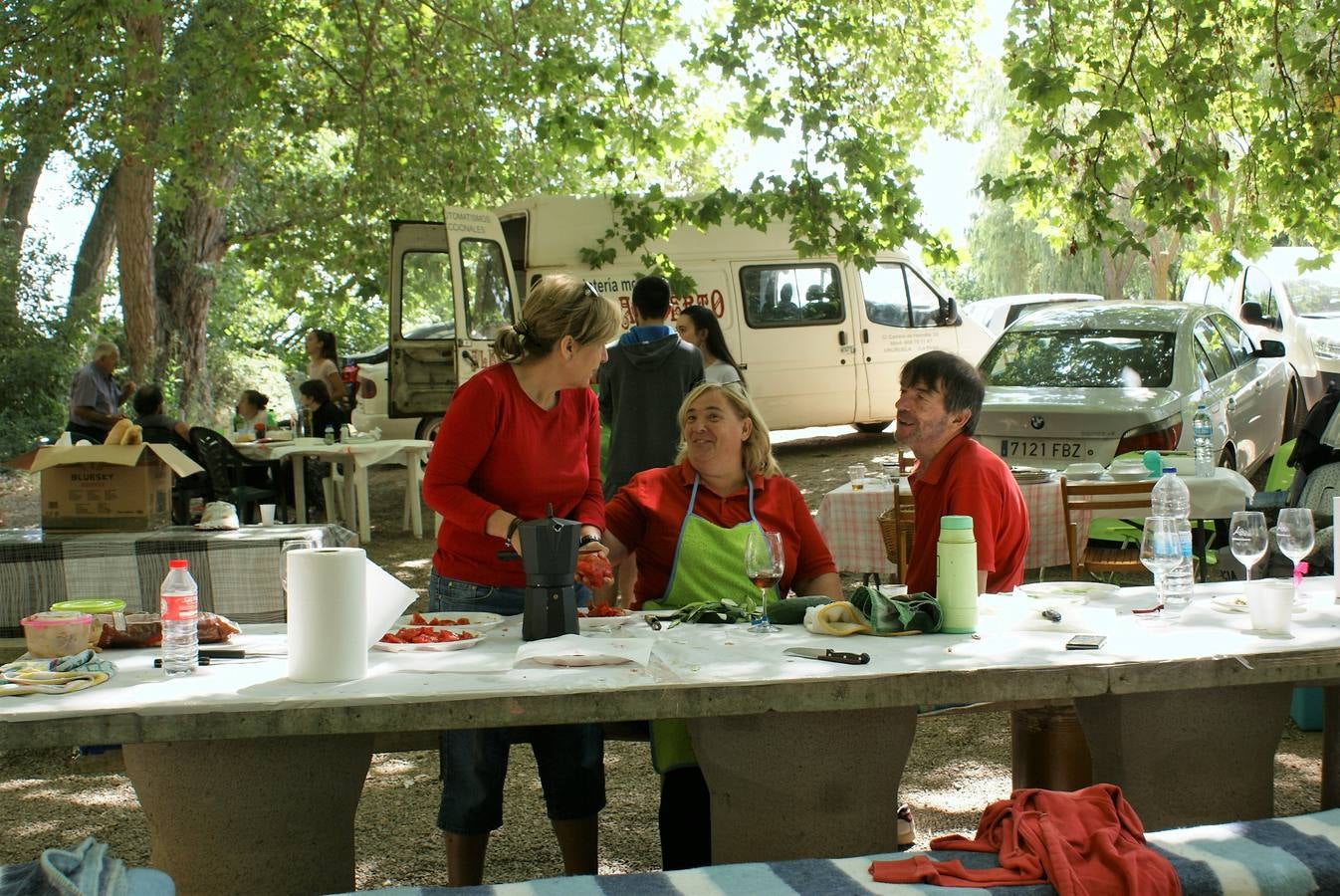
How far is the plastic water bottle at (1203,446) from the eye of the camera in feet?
23.4

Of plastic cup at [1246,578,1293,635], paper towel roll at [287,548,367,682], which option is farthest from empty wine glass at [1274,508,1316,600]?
paper towel roll at [287,548,367,682]

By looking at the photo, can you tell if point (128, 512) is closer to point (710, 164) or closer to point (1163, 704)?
point (1163, 704)

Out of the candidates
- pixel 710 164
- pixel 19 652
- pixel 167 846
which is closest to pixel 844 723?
pixel 167 846

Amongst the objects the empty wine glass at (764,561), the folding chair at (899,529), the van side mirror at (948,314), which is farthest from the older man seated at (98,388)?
the empty wine glass at (764,561)

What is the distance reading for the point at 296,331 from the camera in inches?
1257

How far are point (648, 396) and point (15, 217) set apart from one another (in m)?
18.2

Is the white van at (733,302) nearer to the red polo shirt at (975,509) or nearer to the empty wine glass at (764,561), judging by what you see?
the red polo shirt at (975,509)

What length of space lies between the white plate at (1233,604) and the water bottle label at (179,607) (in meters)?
2.53

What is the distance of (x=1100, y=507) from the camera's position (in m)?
6.67

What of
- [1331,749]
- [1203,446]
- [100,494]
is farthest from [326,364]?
[1331,749]

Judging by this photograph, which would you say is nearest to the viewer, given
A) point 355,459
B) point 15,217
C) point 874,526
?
point 874,526

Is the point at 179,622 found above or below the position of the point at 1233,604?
above

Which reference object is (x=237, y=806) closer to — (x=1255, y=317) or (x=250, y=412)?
(x=250, y=412)

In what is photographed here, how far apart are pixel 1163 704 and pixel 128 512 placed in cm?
428
